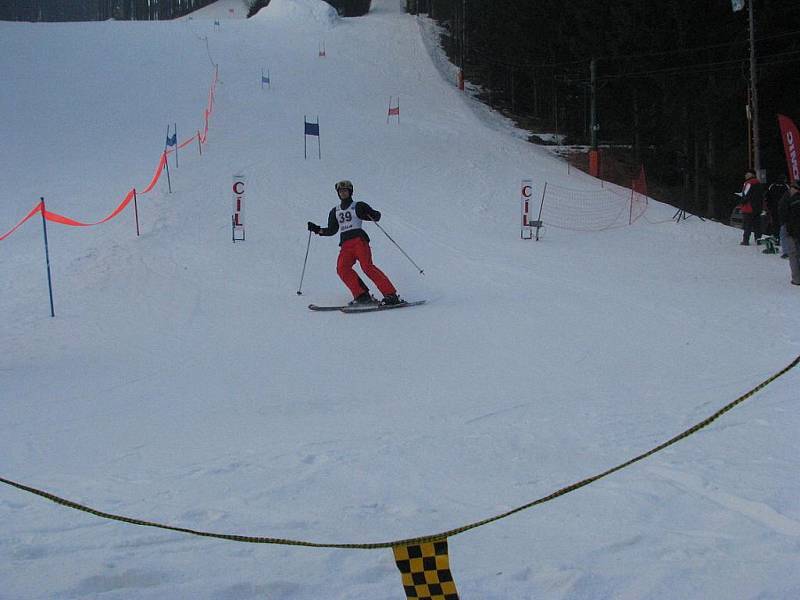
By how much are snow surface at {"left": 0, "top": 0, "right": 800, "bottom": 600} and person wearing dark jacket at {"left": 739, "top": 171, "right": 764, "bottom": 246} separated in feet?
1.81

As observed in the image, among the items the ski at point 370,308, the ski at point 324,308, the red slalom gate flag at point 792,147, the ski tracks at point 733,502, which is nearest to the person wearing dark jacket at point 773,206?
the red slalom gate flag at point 792,147

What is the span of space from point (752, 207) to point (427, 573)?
1346 centimetres

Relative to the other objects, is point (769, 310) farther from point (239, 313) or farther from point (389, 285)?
point (239, 313)

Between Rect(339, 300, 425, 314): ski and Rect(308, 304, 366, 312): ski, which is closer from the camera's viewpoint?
Rect(339, 300, 425, 314): ski

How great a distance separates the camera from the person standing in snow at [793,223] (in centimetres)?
1016

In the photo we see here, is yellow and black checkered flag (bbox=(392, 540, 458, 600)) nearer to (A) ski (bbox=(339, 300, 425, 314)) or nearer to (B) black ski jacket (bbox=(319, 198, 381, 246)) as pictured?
(A) ski (bbox=(339, 300, 425, 314))

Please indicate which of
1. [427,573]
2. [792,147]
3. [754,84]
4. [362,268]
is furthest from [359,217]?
[754,84]

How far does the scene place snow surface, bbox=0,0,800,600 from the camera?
3430 millimetres

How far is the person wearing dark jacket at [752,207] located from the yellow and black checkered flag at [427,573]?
1336 cm

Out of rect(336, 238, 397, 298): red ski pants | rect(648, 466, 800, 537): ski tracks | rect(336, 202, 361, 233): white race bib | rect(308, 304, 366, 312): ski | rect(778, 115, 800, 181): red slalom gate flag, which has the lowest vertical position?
rect(308, 304, 366, 312): ski

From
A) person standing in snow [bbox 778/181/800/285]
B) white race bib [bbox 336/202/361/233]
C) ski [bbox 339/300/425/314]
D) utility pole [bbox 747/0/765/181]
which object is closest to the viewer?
ski [bbox 339/300/425/314]

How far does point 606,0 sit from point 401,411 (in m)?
22.6

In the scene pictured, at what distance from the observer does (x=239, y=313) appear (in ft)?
33.1

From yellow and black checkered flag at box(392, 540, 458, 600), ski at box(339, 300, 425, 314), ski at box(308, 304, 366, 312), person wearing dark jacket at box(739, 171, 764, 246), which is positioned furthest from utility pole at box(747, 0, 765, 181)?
yellow and black checkered flag at box(392, 540, 458, 600)
